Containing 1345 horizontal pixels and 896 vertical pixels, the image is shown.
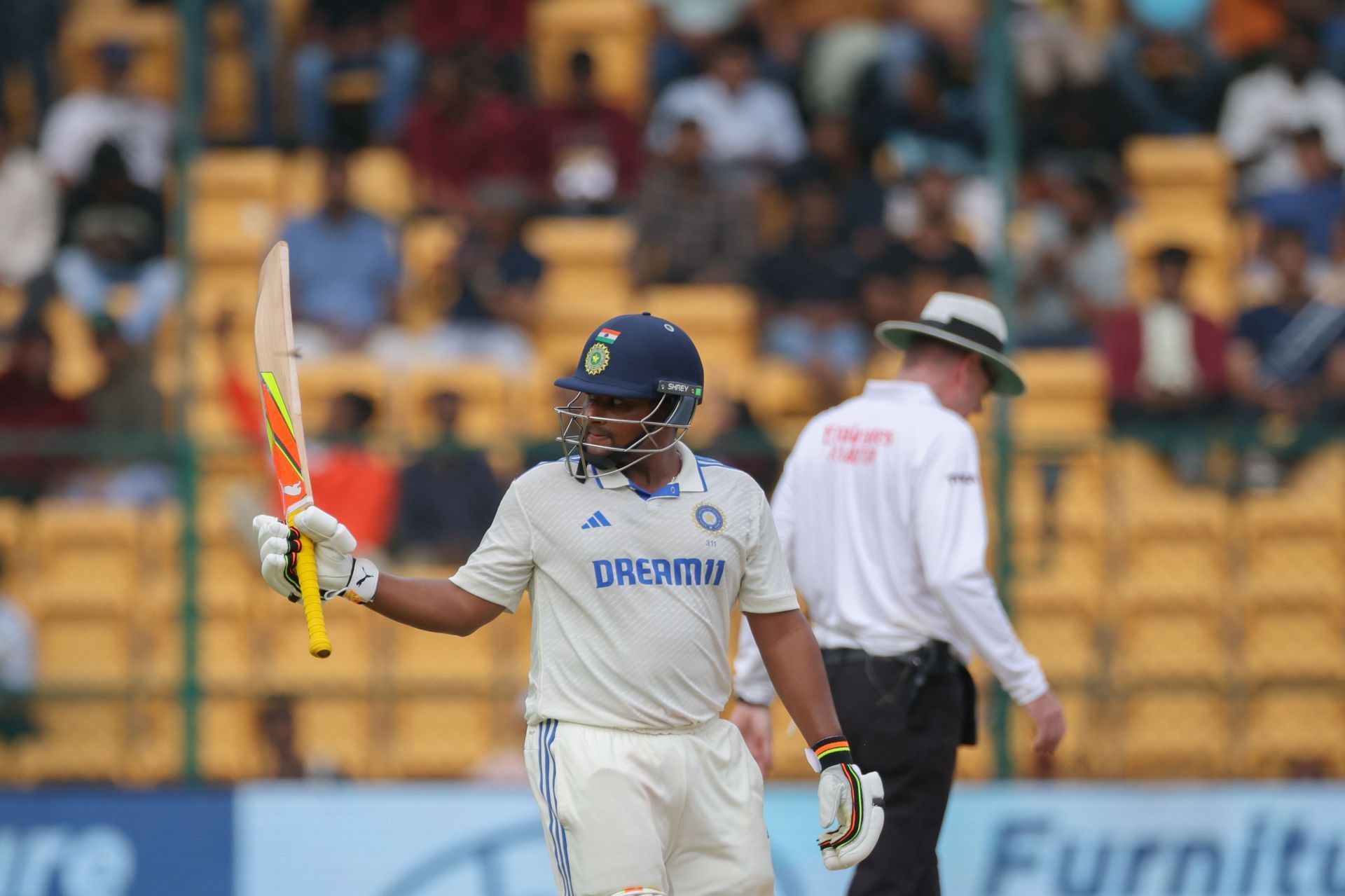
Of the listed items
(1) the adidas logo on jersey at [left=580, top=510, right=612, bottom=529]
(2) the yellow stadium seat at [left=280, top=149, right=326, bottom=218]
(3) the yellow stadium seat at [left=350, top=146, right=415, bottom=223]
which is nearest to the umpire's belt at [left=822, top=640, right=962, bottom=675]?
(1) the adidas logo on jersey at [left=580, top=510, right=612, bottom=529]

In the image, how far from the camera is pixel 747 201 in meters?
10.6

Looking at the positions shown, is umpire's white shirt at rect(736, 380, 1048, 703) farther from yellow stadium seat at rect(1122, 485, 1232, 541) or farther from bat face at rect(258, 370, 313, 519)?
yellow stadium seat at rect(1122, 485, 1232, 541)

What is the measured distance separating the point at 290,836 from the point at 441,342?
124 inches

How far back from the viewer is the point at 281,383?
4.52m

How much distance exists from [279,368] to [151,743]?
13.9 feet

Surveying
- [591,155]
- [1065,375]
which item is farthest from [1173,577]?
[591,155]

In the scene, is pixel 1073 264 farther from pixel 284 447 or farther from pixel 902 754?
pixel 284 447

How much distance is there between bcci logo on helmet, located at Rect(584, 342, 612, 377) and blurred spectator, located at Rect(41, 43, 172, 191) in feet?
24.7

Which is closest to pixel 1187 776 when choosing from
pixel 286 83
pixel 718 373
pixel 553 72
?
pixel 718 373

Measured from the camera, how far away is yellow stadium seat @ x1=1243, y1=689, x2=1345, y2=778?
8.17 metres

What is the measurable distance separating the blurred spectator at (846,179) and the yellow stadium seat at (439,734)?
3.56m

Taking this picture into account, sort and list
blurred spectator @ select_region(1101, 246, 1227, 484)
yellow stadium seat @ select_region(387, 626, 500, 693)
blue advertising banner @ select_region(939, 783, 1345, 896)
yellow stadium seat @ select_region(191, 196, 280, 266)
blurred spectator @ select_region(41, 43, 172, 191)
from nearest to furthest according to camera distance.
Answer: blue advertising banner @ select_region(939, 783, 1345, 896) → yellow stadium seat @ select_region(387, 626, 500, 693) → blurred spectator @ select_region(1101, 246, 1227, 484) → yellow stadium seat @ select_region(191, 196, 280, 266) → blurred spectator @ select_region(41, 43, 172, 191)

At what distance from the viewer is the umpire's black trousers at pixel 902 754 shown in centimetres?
546

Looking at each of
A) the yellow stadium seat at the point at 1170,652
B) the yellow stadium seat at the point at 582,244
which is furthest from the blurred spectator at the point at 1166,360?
the yellow stadium seat at the point at 582,244
